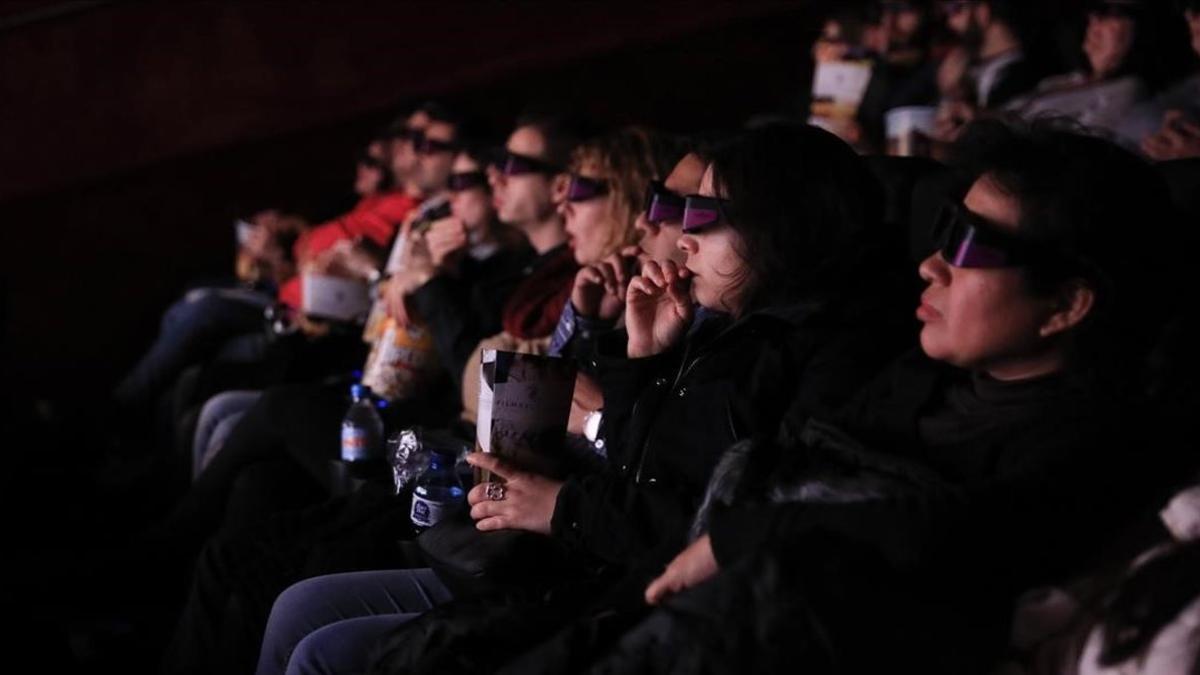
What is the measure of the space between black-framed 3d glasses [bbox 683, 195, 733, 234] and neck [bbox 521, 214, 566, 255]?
3.61 ft

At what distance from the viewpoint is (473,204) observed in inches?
144

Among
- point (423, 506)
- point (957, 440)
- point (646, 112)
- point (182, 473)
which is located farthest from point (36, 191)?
point (957, 440)

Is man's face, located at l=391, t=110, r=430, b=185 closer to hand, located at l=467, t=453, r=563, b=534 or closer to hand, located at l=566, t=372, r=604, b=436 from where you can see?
hand, located at l=566, t=372, r=604, b=436

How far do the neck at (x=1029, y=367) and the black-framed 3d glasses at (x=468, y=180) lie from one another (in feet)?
6.60

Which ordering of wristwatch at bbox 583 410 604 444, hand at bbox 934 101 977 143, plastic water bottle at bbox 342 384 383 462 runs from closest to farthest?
wristwatch at bbox 583 410 604 444 → plastic water bottle at bbox 342 384 383 462 → hand at bbox 934 101 977 143

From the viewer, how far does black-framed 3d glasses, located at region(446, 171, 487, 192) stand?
3.63m

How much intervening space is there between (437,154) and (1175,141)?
84.3 inches

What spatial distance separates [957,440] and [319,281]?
100 inches

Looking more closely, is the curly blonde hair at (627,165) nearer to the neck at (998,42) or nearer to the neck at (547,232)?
the neck at (547,232)

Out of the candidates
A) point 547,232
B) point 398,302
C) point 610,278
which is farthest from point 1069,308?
point 398,302

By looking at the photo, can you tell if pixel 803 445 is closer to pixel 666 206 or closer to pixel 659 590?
pixel 659 590

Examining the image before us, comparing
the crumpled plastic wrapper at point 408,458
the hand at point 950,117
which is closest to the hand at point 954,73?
the hand at point 950,117

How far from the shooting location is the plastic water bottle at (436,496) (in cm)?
231

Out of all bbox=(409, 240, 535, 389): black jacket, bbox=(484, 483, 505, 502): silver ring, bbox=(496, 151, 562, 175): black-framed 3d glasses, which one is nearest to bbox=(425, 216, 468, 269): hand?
bbox=(409, 240, 535, 389): black jacket
